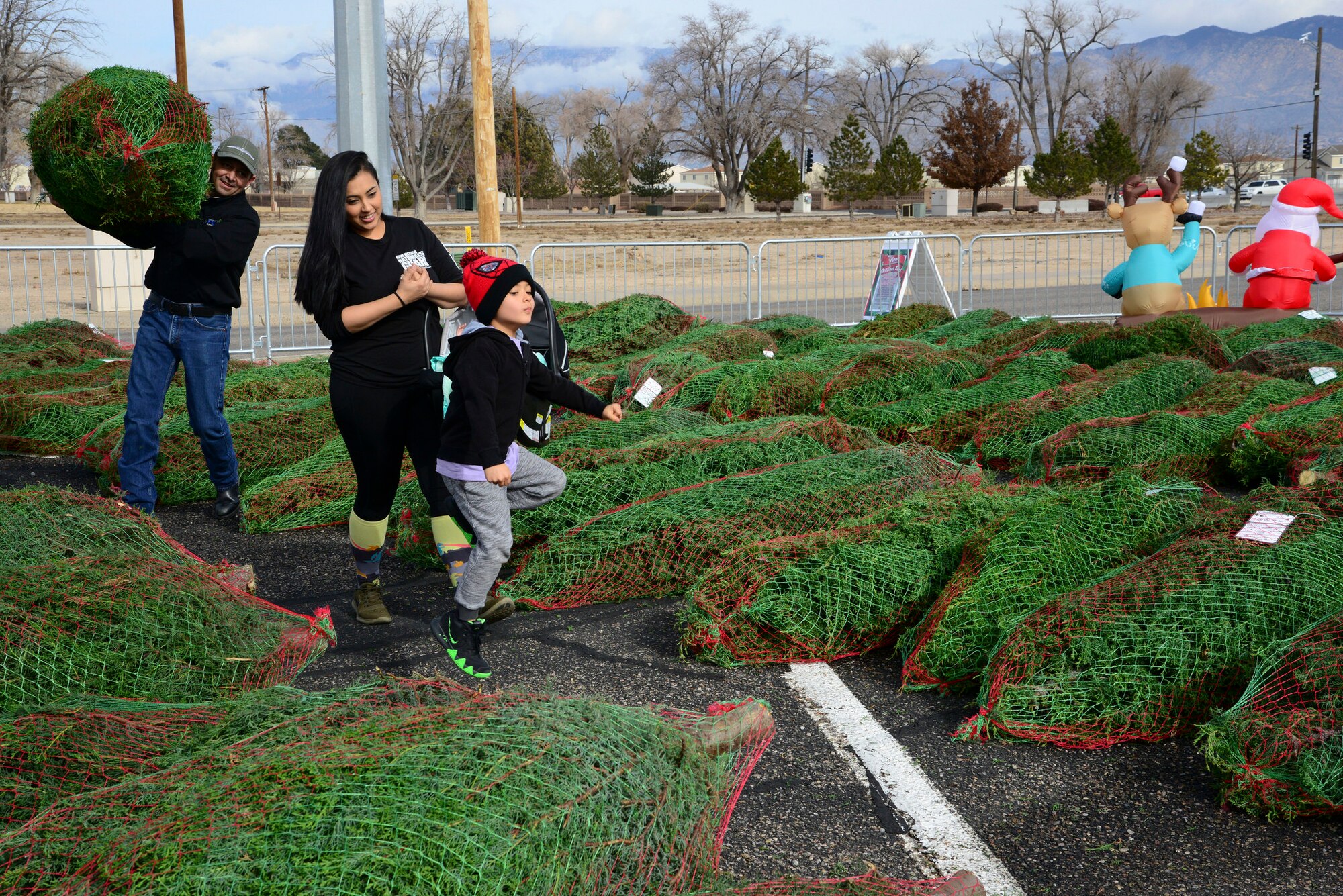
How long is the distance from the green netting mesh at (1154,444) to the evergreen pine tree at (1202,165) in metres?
54.2

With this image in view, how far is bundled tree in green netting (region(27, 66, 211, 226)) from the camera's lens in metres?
5.16

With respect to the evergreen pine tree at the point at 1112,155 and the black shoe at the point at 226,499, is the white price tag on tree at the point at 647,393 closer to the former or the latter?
the black shoe at the point at 226,499

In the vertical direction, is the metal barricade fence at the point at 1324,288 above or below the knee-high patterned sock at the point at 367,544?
above

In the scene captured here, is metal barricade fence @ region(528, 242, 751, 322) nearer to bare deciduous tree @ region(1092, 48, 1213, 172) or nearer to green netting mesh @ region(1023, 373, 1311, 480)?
green netting mesh @ region(1023, 373, 1311, 480)

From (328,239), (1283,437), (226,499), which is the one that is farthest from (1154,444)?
(226,499)

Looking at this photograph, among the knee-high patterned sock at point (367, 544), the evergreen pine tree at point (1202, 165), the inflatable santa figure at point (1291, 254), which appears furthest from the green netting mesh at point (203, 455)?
the evergreen pine tree at point (1202, 165)

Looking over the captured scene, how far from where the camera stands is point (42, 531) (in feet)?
13.9

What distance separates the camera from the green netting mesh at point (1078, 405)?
6977 millimetres

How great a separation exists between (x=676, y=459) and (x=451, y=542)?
1.53 m

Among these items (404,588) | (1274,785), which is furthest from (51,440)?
(1274,785)

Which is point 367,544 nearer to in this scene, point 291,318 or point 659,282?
point 291,318

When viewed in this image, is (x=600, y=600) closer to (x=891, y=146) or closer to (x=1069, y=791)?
(x=1069, y=791)

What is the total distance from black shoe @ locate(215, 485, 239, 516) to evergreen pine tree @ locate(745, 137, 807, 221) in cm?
5130

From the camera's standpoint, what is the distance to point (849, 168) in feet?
191
